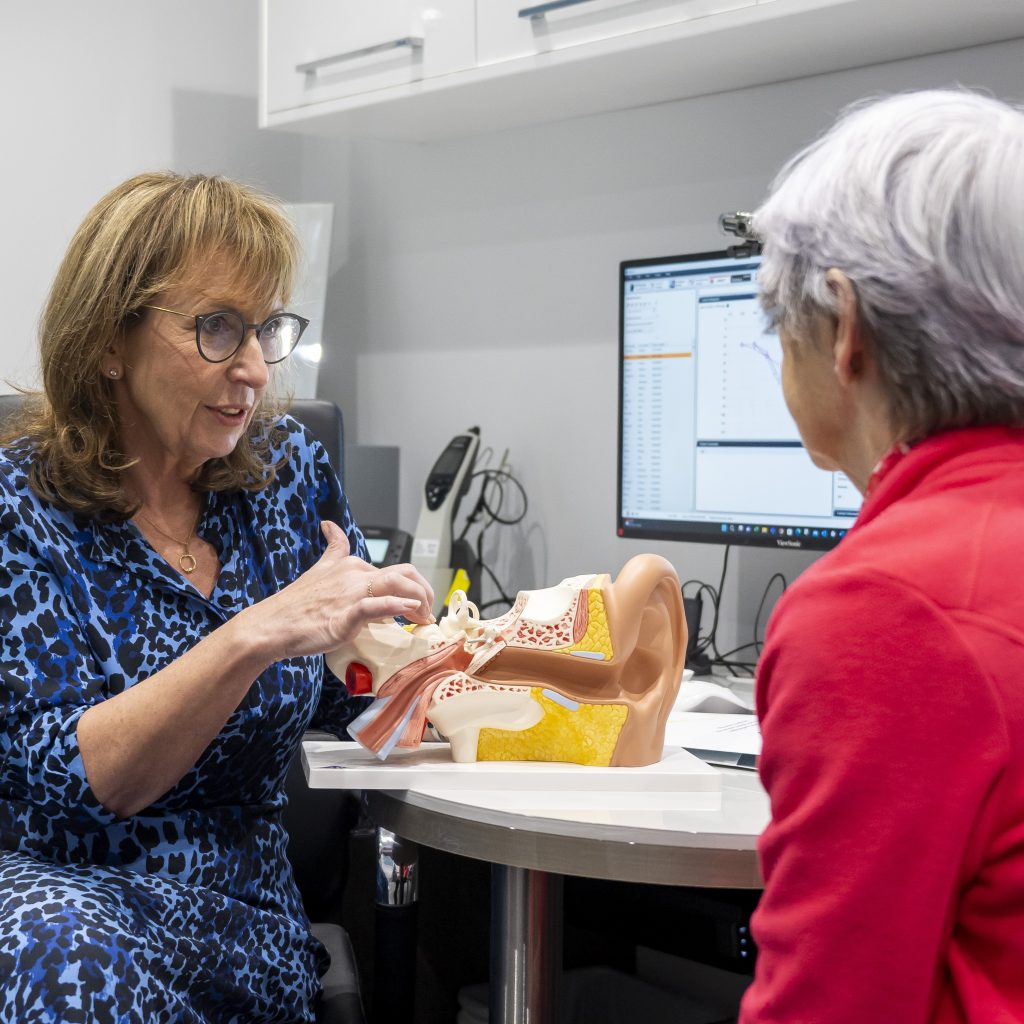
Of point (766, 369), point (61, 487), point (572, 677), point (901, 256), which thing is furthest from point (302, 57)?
point (901, 256)

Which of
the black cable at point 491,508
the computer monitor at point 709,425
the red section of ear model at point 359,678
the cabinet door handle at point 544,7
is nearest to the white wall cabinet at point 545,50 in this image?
the cabinet door handle at point 544,7

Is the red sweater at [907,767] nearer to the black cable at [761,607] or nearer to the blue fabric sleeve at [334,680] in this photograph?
the blue fabric sleeve at [334,680]

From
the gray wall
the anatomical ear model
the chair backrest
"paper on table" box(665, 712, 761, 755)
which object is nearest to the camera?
the anatomical ear model

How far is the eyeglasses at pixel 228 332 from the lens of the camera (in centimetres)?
125

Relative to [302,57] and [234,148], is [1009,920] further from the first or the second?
[234,148]

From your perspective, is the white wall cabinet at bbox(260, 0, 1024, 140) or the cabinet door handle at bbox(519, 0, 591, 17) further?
the cabinet door handle at bbox(519, 0, 591, 17)

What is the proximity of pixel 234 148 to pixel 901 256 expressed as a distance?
2.23 meters

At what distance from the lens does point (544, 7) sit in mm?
1814

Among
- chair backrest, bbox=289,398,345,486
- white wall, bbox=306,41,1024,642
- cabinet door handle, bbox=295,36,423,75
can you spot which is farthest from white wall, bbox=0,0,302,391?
chair backrest, bbox=289,398,345,486

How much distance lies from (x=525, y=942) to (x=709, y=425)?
846 millimetres

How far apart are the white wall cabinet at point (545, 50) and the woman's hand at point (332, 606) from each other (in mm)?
934

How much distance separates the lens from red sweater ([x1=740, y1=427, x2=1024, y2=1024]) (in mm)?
604

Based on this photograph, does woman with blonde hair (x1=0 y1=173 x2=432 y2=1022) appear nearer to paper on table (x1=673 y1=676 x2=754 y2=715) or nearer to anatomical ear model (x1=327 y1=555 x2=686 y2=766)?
anatomical ear model (x1=327 y1=555 x2=686 y2=766)

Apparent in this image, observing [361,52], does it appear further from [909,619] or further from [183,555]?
[909,619]
